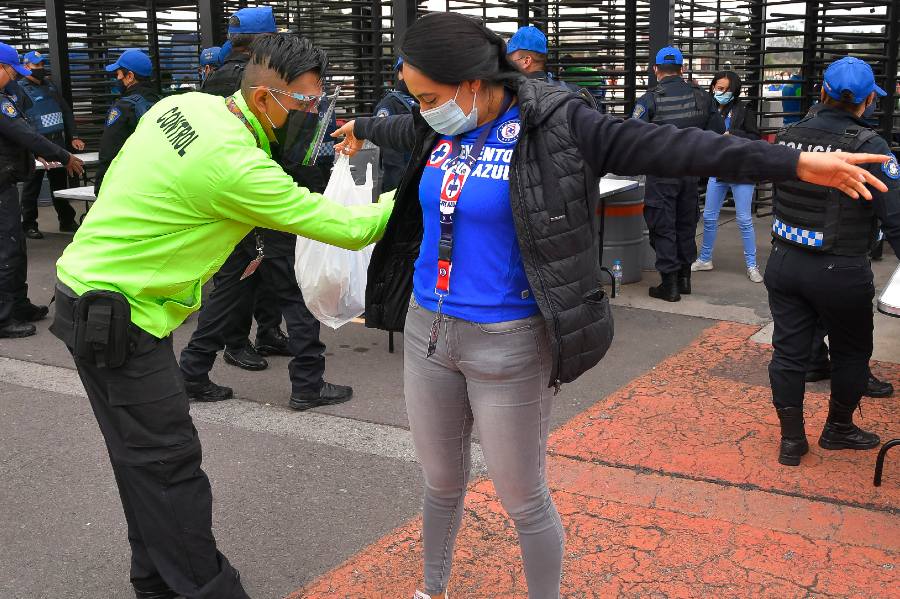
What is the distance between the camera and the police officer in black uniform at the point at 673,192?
300 inches

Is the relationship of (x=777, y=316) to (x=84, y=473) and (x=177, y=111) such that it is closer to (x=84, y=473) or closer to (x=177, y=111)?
(x=177, y=111)

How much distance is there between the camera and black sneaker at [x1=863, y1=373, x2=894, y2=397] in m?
5.41

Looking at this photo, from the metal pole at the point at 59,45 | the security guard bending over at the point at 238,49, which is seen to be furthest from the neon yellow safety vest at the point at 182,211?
the metal pole at the point at 59,45

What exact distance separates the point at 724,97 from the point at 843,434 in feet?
14.7

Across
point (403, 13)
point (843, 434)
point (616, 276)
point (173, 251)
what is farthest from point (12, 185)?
point (843, 434)

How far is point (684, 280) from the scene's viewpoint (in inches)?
310

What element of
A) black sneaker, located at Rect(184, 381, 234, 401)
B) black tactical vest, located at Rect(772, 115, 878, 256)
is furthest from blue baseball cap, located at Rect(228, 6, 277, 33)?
black tactical vest, located at Rect(772, 115, 878, 256)

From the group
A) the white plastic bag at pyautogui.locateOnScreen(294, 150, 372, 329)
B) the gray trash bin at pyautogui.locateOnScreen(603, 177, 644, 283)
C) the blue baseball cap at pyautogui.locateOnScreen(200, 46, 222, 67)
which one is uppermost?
the blue baseball cap at pyautogui.locateOnScreen(200, 46, 222, 67)

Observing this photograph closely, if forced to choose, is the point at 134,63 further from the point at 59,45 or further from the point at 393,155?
the point at 59,45

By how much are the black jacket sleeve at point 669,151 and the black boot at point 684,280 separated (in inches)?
211

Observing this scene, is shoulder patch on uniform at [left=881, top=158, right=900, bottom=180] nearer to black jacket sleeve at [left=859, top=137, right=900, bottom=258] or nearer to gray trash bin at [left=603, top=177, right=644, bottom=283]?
black jacket sleeve at [left=859, top=137, right=900, bottom=258]

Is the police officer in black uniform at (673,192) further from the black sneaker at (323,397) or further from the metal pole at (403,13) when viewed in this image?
the black sneaker at (323,397)

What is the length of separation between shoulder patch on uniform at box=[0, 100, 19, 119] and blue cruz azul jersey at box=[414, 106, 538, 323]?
210 inches

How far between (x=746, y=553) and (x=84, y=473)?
2.94m
